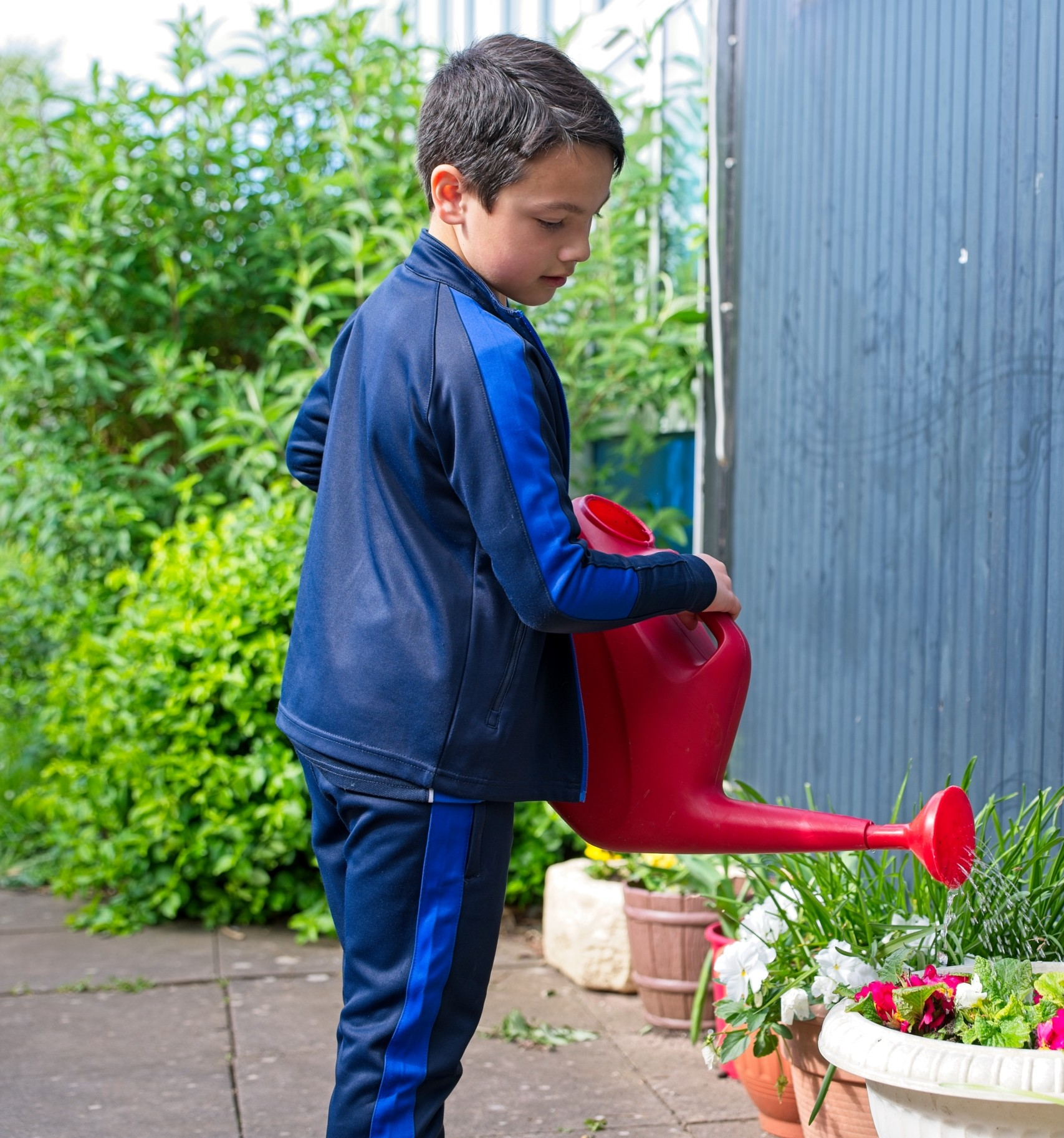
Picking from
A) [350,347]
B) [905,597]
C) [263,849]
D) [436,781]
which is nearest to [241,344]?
[263,849]

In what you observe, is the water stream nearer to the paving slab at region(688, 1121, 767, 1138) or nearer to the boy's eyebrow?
the paving slab at region(688, 1121, 767, 1138)

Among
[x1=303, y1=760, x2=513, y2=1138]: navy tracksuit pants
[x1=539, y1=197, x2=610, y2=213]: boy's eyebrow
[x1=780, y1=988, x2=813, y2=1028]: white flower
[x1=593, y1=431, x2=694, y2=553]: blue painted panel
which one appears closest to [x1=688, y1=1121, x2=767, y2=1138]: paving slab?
[x1=780, y1=988, x2=813, y2=1028]: white flower

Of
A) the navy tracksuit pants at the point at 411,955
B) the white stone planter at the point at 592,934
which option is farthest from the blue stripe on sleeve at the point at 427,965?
the white stone planter at the point at 592,934

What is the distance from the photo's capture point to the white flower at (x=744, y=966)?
90.8 inches

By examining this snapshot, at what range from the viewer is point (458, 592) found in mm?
1623

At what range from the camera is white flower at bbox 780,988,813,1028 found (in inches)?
86.0

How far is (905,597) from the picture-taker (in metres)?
2.90

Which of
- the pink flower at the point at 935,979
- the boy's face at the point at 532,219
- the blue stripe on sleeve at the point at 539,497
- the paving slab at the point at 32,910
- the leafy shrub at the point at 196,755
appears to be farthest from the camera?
the paving slab at the point at 32,910

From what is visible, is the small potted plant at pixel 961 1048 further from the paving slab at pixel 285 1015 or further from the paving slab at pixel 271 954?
the paving slab at pixel 271 954

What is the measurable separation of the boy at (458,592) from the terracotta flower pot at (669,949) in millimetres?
1440

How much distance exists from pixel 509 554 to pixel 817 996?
1069mm

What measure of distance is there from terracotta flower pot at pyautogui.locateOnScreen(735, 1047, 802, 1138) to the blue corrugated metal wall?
68cm

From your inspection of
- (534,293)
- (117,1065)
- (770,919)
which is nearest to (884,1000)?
(770,919)

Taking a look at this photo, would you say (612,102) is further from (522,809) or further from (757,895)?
(757,895)
